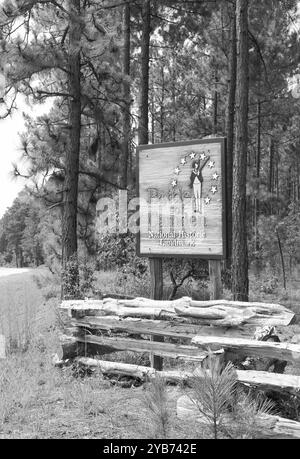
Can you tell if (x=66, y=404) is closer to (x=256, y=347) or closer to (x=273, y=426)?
(x=256, y=347)

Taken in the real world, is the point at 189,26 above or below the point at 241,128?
above

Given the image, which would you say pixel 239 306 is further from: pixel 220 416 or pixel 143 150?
pixel 143 150

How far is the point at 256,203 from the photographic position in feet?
86.5

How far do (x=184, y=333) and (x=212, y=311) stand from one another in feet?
1.59

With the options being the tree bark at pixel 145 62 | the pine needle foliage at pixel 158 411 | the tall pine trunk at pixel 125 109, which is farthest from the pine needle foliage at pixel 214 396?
the tree bark at pixel 145 62

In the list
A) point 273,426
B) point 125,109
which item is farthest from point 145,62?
point 273,426

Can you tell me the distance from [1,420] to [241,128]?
7280mm

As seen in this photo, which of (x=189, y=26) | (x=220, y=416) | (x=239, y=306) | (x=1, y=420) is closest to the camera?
(x=220, y=416)

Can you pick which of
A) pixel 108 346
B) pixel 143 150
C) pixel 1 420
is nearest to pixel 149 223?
pixel 143 150

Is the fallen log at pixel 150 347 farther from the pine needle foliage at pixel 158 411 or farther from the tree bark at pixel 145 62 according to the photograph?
the tree bark at pixel 145 62

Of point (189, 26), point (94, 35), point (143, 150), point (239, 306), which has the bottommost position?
point (239, 306)

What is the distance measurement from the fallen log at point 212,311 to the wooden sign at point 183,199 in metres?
1.07

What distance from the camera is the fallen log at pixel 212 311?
17.0 ft

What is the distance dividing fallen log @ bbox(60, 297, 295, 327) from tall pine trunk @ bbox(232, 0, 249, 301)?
4.37 meters
